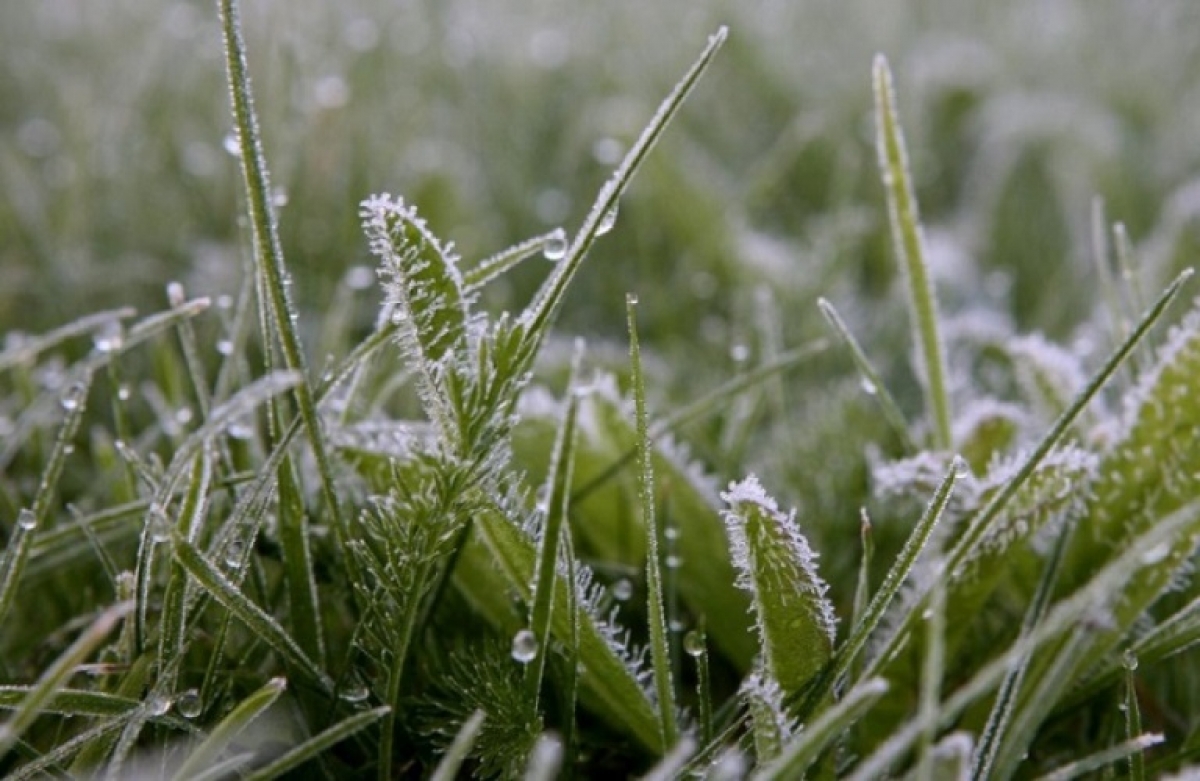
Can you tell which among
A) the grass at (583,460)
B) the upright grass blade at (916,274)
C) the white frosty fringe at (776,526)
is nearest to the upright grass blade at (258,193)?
the grass at (583,460)

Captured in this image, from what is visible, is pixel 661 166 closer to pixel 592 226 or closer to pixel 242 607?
pixel 592 226

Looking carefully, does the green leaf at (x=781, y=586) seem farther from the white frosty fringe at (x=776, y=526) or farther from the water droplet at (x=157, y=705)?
the water droplet at (x=157, y=705)

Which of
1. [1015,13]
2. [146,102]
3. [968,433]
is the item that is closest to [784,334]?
[968,433]

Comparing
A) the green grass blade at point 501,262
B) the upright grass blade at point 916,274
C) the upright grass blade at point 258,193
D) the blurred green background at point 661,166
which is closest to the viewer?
the upright grass blade at point 258,193

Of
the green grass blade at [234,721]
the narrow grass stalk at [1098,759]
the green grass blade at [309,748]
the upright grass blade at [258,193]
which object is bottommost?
the narrow grass stalk at [1098,759]

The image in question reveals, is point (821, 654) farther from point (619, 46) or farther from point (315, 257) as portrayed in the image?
point (619, 46)

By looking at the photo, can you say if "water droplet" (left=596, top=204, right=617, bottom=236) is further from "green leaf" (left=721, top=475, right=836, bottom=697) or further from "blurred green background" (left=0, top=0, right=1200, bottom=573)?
"blurred green background" (left=0, top=0, right=1200, bottom=573)

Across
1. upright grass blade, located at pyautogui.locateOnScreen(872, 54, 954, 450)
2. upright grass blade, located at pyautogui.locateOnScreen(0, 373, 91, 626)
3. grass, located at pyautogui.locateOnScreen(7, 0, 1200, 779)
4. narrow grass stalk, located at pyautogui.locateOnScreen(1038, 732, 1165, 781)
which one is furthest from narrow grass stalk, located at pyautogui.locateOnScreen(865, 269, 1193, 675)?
upright grass blade, located at pyautogui.locateOnScreen(0, 373, 91, 626)
